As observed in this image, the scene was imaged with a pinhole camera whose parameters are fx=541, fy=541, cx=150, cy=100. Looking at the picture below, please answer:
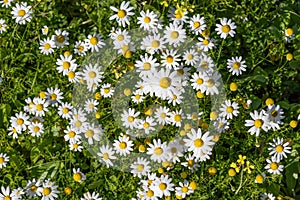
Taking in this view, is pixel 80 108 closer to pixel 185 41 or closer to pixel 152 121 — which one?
pixel 152 121

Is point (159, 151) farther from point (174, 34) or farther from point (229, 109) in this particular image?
point (174, 34)

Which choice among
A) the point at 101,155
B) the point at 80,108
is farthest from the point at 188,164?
the point at 80,108

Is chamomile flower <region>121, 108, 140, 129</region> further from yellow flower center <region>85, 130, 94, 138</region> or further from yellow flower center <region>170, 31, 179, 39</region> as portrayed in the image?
yellow flower center <region>170, 31, 179, 39</region>

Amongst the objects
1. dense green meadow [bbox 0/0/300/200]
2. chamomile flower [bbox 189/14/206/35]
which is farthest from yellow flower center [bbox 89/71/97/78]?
chamomile flower [bbox 189/14/206/35]

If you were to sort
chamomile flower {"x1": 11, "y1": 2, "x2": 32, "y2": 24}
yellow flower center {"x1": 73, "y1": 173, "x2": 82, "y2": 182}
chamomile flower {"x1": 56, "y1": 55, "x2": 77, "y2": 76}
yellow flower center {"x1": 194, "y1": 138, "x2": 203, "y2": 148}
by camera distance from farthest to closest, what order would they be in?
chamomile flower {"x1": 11, "y1": 2, "x2": 32, "y2": 24}, chamomile flower {"x1": 56, "y1": 55, "x2": 77, "y2": 76}, yellow flower center {"x1": 73, "y1": 173, "x2": 82, "y2": 182}, yellow flower center {"x1": 194, "y1": 138, "x2": 203, "y2": 148}

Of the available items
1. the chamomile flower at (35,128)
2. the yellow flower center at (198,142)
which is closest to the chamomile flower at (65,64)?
the chamomile flower at (35,128)

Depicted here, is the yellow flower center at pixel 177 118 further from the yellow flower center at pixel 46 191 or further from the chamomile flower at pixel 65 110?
the yellow flower center at pixel 46 191

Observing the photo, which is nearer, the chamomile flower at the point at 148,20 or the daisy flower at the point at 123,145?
the daisy flower at the point at 123,145
